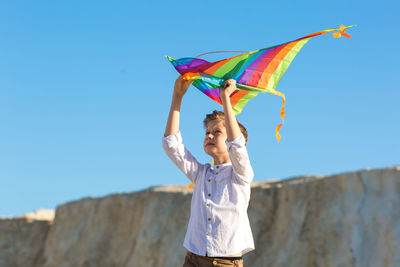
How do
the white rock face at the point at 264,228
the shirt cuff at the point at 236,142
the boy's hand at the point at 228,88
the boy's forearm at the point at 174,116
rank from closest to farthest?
the shirt cuff at the point at 236,142
the boy's hand at the point at 228,88
the boy's forearm at the point at 174,116
the white rock face at the point at 264,228

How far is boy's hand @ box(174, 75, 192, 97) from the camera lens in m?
3.67

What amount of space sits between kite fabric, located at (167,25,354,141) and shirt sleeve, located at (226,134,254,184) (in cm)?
61

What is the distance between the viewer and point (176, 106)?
363 centimetres

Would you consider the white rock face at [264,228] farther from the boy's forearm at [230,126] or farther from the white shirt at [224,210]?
the boy's forearm at [230,126]

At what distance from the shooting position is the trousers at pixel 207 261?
126 inches

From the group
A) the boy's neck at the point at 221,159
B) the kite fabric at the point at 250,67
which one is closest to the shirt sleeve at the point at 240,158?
the boy's neck at the point at 221,159

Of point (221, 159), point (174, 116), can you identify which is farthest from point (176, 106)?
point (221, 159)

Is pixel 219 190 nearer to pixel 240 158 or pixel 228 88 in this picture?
pixel 240 158

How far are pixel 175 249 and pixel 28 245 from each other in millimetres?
6225

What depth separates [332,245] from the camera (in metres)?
9.68

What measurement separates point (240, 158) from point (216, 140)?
333 millimetres

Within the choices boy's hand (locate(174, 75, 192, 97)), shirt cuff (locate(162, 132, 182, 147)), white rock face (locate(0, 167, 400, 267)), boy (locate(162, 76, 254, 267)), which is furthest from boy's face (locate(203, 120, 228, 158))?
white rock face (locate(0, 167, 400, 267))

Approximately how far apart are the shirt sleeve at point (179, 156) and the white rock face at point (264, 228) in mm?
6802

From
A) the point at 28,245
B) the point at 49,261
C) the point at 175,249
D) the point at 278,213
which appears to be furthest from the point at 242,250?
the point at 28,245
